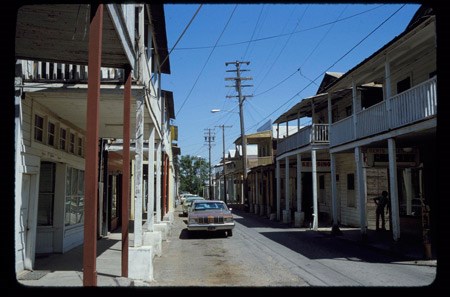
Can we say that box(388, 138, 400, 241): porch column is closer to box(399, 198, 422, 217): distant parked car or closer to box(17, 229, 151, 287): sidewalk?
box(399, 198, 422, 217): distant parked car

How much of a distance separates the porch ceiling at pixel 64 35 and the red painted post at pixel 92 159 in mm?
509

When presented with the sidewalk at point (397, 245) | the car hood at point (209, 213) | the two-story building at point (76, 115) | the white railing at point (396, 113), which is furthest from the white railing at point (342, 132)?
the two-story building at point (76, 115)

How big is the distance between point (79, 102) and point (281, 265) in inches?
244

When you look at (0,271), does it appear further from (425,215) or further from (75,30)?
(425,215)

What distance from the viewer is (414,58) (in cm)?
1507

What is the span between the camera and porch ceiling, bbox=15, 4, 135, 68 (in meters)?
5.69

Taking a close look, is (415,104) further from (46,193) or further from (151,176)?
(46,193)

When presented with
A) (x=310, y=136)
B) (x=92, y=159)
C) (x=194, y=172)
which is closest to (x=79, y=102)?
(x=92, y=159)

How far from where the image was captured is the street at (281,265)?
8.69 metres

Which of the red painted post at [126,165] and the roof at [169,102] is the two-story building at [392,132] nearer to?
the roof at [169,102]

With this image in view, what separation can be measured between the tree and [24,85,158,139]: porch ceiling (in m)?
76.9

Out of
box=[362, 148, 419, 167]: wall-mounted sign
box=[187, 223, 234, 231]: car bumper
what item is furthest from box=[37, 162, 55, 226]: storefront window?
box=[362, 148, 419, 167]: wall-mounted sign

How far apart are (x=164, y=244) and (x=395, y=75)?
10881 millimetres

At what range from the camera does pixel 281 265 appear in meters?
10.9
